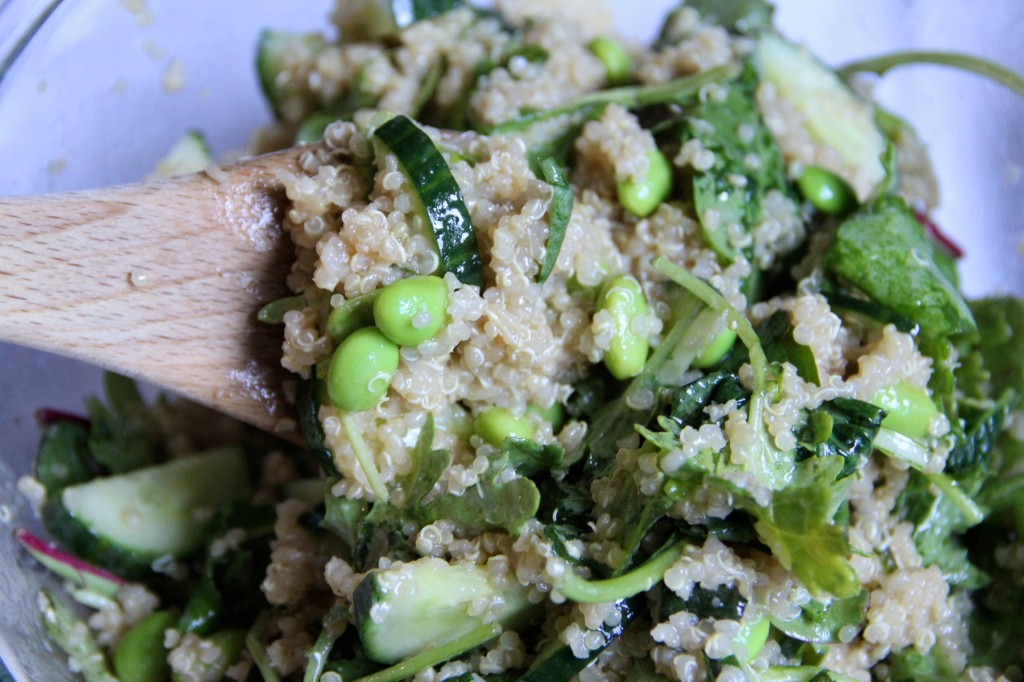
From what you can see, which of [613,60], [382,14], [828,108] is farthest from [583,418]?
[382,14]

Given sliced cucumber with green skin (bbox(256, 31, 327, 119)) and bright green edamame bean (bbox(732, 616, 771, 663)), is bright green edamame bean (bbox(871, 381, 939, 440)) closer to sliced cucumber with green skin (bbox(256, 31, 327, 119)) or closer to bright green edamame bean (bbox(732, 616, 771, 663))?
bright green edamame bean (bbox(732, 616, 771, 663))

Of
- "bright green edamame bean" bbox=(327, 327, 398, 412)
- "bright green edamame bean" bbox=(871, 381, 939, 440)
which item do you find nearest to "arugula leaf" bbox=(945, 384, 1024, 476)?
"bright green edamame bean" bbox=(871, 381, 939, 440)

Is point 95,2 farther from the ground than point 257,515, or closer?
farther from the ground

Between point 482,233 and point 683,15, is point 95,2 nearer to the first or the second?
point 482,233

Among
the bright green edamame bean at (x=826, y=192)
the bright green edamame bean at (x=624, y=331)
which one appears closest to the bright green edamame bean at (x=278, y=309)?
the bright green edamame bean at (x=624, y=331)

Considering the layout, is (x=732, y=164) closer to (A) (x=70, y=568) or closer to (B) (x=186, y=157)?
(B) (x=186, y=157)

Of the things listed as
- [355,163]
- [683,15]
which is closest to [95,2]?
[355,163]
